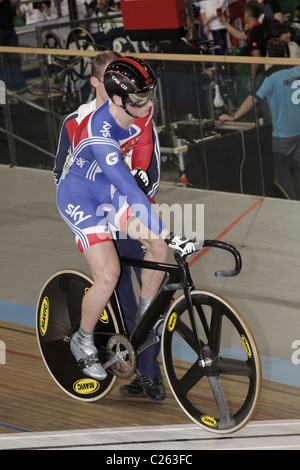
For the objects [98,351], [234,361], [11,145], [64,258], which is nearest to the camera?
[234,361]

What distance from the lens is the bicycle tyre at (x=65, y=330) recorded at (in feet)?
11.0

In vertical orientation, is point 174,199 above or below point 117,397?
above

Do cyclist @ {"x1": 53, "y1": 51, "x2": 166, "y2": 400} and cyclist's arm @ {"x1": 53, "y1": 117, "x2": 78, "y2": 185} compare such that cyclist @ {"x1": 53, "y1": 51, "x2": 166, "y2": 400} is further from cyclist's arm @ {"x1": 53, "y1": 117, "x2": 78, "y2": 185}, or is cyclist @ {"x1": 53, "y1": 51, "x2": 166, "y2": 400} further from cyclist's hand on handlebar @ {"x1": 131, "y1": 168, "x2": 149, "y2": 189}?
cyclist's hand on handlebar @ {"x1": 131, "y1": 168, "x2": 149, "y2": 189}

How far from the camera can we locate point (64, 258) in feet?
17.8

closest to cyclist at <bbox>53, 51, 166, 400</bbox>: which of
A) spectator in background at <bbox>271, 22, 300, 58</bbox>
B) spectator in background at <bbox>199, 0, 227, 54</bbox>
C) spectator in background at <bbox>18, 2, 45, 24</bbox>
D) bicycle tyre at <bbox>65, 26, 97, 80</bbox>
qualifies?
spectator in background at <bbox>271, 22, 300, 58</bbox>

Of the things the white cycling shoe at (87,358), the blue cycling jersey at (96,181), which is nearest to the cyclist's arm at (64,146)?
the blue cycling jersey at (96,181)

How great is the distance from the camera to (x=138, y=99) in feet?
9.23

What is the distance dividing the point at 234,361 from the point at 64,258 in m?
2.78

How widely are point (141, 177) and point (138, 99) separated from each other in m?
0.34

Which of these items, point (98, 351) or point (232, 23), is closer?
point (98, 351)

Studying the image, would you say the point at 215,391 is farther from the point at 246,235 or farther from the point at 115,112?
the point at 246,235

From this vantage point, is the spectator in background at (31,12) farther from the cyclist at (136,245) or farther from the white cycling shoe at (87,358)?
the white cycling shoe at (87,358)

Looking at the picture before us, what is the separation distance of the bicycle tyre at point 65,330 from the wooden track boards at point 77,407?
81 mm

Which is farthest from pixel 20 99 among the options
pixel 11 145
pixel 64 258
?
pixel 64 258
